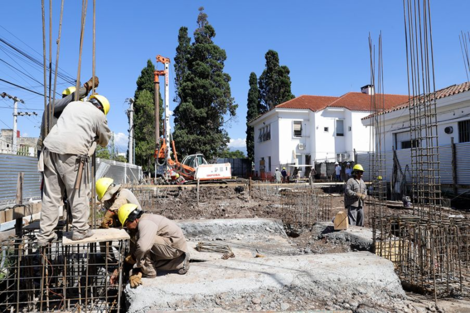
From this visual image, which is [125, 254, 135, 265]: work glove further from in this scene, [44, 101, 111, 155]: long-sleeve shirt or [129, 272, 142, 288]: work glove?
[44, 101, 111, 155]: long-sleeve shirt

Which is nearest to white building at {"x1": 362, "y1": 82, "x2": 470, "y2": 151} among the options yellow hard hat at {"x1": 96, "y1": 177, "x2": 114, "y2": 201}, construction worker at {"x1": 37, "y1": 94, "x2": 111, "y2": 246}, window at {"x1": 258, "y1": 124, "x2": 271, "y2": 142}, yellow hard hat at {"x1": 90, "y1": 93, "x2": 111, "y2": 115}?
yellow hard hat at {"x1": 96, "y1": 177, "x2": 114, "y2": 201}

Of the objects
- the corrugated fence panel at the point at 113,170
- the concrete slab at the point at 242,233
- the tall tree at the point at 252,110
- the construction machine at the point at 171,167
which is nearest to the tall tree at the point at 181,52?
the tall tree at the point at 252,110

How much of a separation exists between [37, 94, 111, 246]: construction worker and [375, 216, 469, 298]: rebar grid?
13.5 feet

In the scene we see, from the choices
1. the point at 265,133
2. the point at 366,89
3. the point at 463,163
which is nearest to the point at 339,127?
the point at 366,89

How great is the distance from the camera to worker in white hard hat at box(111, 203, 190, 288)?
3.96m

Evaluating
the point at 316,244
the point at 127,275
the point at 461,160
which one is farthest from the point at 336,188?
the point at 127,275

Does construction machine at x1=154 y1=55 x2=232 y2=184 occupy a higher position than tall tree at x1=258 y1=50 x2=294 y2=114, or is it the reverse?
tall tree at x1=258 y1=50 x2=294 y2=114

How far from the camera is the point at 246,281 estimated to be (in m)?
4.14

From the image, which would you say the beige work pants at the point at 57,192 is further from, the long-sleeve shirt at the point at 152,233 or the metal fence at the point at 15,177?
the metal fence at the point at 15,177

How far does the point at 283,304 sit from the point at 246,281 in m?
0.49

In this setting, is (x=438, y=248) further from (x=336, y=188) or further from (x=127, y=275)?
(x=336, y=188)

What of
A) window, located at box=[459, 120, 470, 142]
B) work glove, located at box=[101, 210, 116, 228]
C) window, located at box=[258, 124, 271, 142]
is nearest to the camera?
work glove, located at box=[101, 210, 116, 228]

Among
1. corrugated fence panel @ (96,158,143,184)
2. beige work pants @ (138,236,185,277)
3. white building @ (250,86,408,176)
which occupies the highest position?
white building @ (250,86,408,176)

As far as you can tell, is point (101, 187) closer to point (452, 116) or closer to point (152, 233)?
point (152, 233)
